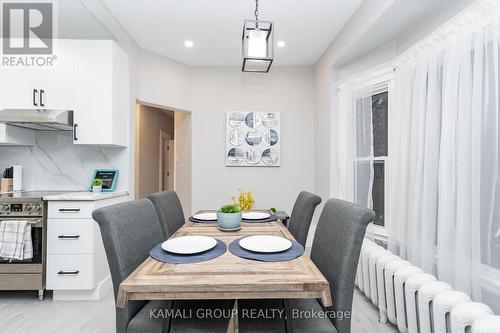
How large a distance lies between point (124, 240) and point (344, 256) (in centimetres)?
101

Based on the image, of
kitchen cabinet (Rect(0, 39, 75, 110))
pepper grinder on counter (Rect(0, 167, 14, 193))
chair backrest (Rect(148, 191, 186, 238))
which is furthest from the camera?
pepper grinder on counter (Rect(0, 167, 14, 193))

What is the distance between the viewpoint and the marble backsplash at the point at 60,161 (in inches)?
115

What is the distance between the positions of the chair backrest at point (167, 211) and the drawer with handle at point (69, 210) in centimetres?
77

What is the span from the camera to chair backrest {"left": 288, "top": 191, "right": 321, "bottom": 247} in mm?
1807

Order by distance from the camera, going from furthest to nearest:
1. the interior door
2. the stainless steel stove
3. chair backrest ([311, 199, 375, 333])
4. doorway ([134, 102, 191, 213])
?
the interior door, doorway ([134, 102, 191, 213]), the stainless steel stove, chair backrest ([311, 199, 375, 333])

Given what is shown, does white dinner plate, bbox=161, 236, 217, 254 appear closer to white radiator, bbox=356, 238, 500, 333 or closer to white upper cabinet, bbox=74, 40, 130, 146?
white radiator, bbox=356, 238, 500, 333

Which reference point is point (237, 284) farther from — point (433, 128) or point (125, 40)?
point (125, 40)

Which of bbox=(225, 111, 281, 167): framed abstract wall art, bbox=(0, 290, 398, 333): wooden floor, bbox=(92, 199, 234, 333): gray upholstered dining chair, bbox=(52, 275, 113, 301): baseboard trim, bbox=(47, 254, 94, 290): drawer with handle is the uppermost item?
bbox=(225, 111, 281, 167): framed abstract wall art

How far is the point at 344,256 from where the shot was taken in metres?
1.15

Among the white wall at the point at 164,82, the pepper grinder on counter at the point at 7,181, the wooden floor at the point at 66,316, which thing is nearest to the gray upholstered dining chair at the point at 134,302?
the wooden floor at the point at 66,316

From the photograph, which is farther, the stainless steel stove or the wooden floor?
the stainless steel stove

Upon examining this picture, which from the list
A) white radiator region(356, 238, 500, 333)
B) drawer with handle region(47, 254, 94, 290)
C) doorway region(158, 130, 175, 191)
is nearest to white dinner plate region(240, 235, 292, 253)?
white radiator region(356, 238, 500, 333)

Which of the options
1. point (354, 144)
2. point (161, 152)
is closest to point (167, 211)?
point (354, 144)

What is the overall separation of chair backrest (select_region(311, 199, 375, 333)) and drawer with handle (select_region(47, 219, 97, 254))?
82.5 inches
